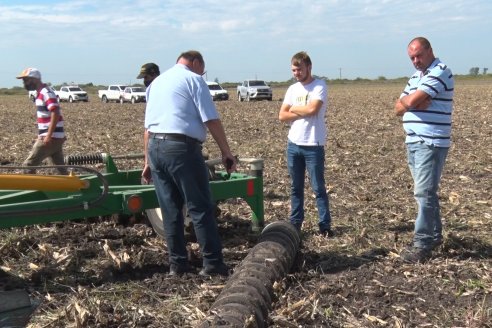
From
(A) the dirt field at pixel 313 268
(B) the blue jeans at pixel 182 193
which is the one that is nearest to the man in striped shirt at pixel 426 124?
(A) the dirt field at pixel 313 268

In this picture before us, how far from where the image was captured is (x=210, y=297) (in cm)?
471

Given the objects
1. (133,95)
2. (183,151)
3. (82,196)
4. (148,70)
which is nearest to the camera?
(183,151)

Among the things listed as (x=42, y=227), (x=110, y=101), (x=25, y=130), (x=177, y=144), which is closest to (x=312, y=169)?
(x=177, y=144)

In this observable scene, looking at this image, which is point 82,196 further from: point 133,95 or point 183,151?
point 133,95

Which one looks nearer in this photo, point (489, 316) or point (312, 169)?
point (489, 316)

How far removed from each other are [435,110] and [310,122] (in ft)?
4.63

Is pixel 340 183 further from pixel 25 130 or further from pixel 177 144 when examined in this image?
pixel 25 130

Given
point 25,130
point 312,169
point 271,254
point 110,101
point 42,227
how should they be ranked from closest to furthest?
point 271,254, point 312,169, point 42,227, point 25,130, point 110,101

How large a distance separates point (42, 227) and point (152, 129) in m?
2.48

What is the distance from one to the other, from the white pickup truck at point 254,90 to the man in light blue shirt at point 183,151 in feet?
117

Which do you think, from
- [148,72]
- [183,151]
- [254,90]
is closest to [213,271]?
[183,151]

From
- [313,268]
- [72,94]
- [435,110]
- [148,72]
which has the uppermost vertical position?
[148,72]

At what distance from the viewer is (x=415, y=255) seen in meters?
5.57

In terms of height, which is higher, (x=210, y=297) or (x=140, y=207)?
(x=140, y=207)
